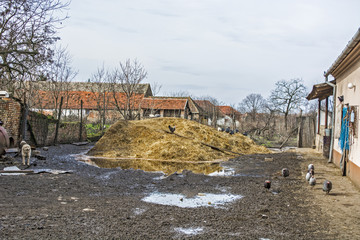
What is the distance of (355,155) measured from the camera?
9734 millimetres

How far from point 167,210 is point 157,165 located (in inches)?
366

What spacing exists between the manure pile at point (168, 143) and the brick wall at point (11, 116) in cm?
411

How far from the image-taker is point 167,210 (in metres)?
6.77

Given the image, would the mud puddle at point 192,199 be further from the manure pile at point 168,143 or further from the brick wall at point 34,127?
the brick wall at point 34,127

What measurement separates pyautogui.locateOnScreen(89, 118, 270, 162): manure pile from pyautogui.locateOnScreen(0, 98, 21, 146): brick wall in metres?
4.11

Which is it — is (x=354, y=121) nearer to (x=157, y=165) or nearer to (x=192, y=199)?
(x=192, y=199)

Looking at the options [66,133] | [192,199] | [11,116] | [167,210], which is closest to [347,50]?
[192,199]

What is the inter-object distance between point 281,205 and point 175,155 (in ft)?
36.7

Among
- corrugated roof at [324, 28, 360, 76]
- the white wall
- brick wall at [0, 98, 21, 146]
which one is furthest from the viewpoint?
brick wall at [0, 98, 21, 146]

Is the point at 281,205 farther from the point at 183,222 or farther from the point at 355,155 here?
the point at 355,155

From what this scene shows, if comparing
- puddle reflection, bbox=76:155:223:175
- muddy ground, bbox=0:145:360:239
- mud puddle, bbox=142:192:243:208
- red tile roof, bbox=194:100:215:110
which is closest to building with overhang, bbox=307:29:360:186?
muddy ground, bbox=0:145:360:239

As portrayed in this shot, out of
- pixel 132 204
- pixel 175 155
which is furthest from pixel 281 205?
pixel 175 155

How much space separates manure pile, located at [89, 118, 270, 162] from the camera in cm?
1883

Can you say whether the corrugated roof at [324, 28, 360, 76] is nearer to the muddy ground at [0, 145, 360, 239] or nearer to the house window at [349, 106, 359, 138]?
the house window at [349, 106, 359, 138]
